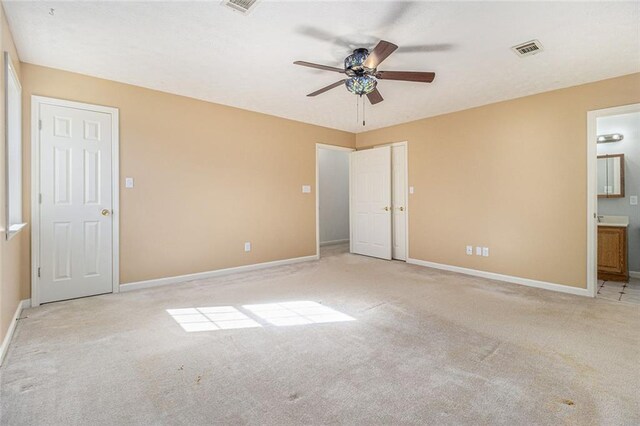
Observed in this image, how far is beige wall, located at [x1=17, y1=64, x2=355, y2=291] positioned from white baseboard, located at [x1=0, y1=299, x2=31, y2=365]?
86cm

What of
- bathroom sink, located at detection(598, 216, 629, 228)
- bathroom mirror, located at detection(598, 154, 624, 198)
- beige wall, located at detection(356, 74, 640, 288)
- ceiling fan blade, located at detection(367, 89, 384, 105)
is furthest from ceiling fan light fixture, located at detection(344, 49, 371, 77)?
bathroom mirror, located at detection(598, 154, 624, 198)

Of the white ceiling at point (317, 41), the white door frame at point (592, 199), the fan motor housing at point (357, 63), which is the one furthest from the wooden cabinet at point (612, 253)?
the fan motor housing at point (357, 63)

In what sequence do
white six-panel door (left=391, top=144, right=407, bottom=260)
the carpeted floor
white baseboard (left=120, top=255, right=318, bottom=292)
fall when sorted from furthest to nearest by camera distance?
white six-panel door (left=391, top=144, right=407, bottom=260)
white baseboard (left=120, top=255, right=318, bottom=292)
the carpeted floor

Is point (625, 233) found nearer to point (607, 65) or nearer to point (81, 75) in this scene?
point (607, 65)

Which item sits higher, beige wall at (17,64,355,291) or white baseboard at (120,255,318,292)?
beige wall at (17,64,355,291)

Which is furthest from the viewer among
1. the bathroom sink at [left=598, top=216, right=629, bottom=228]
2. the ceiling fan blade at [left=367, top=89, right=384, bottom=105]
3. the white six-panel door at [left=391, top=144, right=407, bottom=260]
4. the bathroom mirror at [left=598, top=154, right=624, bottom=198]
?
the white six-panel door at [left=391, top=144, right=407, bottom=260]

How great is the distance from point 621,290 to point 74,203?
6.65 m

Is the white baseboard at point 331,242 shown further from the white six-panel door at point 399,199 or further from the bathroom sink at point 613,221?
the bathroom sink at point 613,221

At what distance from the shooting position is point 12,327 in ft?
8.30

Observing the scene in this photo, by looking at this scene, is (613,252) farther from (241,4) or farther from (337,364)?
(241,4)

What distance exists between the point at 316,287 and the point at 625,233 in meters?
Result: 4.31

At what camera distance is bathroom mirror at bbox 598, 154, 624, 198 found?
457 cm

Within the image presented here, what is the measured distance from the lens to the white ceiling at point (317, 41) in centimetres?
223

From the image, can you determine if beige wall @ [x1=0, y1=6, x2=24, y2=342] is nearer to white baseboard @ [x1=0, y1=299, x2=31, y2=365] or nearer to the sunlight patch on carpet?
white baseboard @ [x1=0, y1=299, x2=31, y2=365]
